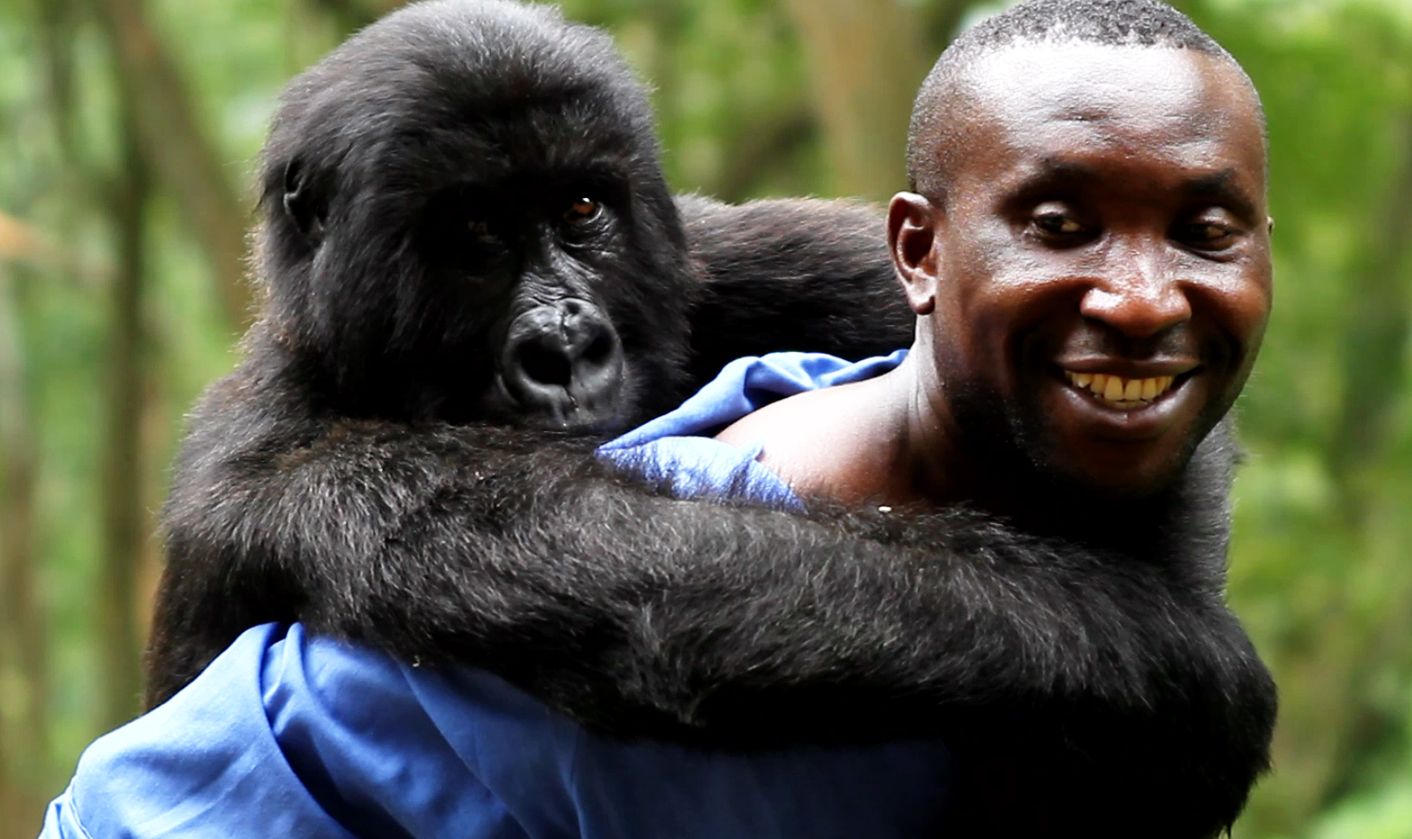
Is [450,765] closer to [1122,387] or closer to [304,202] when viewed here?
[1122,387]

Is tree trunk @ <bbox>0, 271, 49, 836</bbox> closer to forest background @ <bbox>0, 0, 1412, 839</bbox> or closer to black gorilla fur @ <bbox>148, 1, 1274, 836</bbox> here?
forest background @ <bbox>0, 0, 1412, 839</bbox>

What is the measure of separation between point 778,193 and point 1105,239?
26.5ft

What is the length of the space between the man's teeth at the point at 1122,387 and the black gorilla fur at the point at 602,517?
→ 0.78 ft

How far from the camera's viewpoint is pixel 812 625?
7.07 ft

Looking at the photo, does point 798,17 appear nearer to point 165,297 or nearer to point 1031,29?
point 1031,29

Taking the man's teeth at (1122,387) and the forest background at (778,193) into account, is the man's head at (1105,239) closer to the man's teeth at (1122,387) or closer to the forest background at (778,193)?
the man's teeth at (1122,387)

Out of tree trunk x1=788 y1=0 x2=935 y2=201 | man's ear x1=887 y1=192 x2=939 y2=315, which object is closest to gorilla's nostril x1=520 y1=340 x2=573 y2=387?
man's ear x1=887 y1=192 x2=939 y2=315

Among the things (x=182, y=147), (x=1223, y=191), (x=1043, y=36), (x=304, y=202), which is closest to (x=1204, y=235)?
(x=1223, y=191)

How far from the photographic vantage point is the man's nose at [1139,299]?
201 cm

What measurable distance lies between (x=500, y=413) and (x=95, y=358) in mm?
8947

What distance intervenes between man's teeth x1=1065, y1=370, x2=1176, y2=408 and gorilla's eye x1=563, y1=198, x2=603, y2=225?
4.59 ft

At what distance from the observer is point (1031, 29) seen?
219 cm

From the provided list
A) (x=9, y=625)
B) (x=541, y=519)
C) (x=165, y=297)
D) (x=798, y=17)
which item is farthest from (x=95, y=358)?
(x=541, y=519)

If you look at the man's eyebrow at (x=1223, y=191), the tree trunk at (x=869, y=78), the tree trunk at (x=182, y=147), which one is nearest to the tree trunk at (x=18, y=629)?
the tree trunk at (x=182, y=147)
